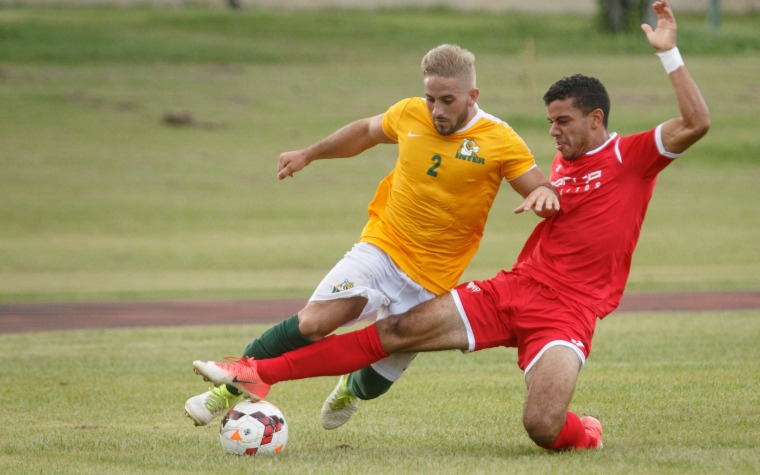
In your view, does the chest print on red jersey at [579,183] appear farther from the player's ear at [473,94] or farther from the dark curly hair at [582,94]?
the player's ear at [473,94]

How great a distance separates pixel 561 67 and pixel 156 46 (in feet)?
54.6

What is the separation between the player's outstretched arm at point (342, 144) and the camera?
309 inches

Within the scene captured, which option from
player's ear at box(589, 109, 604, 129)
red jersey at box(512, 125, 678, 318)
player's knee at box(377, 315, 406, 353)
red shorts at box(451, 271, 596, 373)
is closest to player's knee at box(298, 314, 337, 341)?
player's knee at box(377, 315, 406, 353)

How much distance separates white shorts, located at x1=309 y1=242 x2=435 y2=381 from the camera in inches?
284

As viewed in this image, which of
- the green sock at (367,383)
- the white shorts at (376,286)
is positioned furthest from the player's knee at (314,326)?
the green sock at (367,383)

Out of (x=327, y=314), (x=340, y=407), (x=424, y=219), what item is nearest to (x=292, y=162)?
(x=424, y=219)

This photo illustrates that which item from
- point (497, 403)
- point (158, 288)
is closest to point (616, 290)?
point (497, 403)

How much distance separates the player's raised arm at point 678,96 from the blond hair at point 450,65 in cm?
109

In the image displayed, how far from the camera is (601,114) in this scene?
732 centimetres

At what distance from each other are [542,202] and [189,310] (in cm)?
1014

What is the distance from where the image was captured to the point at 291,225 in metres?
26.2

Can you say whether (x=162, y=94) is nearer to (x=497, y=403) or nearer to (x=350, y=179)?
(x=350, y=179)

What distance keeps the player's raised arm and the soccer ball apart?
9.33ft

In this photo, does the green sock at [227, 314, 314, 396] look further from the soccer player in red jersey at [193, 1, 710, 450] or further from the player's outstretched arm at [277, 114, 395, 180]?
the player's outstretched arm at [277, 114, 395, 180]
